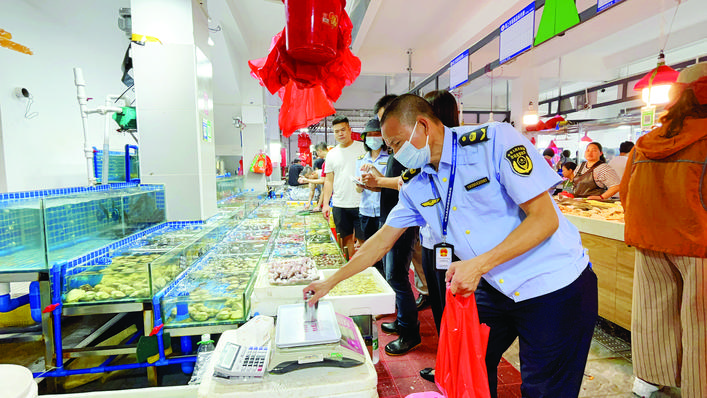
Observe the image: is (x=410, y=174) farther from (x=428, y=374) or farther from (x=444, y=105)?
(x=428, y=374)

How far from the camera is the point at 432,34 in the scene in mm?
7148

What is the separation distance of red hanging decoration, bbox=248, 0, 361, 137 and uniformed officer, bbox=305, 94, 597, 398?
715 mm

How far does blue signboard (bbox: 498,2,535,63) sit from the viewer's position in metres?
3.68

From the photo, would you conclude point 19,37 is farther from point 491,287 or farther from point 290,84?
point 491,287

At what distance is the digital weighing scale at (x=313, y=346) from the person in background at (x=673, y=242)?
82.2 inches

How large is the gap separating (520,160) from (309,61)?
1.38m

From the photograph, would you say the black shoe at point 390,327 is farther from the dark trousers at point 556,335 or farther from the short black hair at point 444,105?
the short black hair at point 444,105

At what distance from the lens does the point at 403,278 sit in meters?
2.81

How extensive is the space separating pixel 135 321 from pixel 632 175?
4.33 metres

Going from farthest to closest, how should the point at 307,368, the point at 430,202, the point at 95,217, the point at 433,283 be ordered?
the point at 95,217
the point at 433,283
the point at 430,202
the point at 307,368

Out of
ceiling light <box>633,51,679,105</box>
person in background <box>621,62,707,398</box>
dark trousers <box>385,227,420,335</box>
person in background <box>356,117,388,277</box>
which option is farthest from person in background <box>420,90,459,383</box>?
ceiling light <box>633,51,679,105</box>

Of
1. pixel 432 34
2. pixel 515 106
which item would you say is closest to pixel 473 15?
pixel 432 34

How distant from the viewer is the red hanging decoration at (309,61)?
5.84 ft

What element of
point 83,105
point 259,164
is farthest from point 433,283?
point 259,164
